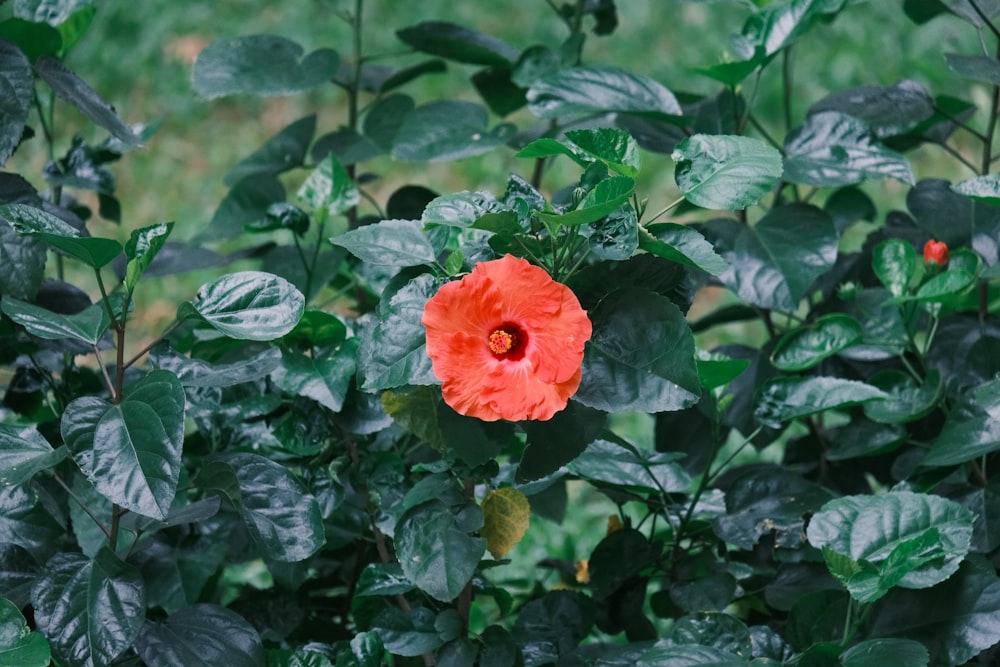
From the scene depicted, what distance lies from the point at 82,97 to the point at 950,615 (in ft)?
3.66

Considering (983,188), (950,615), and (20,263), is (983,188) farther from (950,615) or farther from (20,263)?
(20,263)

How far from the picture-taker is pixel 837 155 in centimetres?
148

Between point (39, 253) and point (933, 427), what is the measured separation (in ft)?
3.67

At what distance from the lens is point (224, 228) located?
1743 mm

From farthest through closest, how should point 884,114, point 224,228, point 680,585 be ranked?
point 224,228, point 884,114, point 680,585

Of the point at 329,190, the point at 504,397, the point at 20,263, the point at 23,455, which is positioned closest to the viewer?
the point at 504,397

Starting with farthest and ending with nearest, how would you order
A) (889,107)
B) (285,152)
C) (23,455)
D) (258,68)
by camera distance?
(285,152)
(258,68)
(889,107)
(23,455)

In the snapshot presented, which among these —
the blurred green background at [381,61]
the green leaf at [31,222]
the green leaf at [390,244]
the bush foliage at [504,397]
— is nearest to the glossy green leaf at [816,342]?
the bush foliage at [504,397]

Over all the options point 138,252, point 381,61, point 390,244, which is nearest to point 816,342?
point 390,244

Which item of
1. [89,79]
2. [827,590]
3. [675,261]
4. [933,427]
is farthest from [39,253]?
[89,79]

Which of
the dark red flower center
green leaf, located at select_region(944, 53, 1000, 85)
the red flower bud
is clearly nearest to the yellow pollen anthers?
the dark red flower center

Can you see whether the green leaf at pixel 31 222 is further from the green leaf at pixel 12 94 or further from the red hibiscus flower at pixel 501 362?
the red hibiscus flower at pixel 501 362

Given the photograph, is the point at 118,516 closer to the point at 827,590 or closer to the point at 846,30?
the point at 827,590

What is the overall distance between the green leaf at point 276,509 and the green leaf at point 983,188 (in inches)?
30.0
